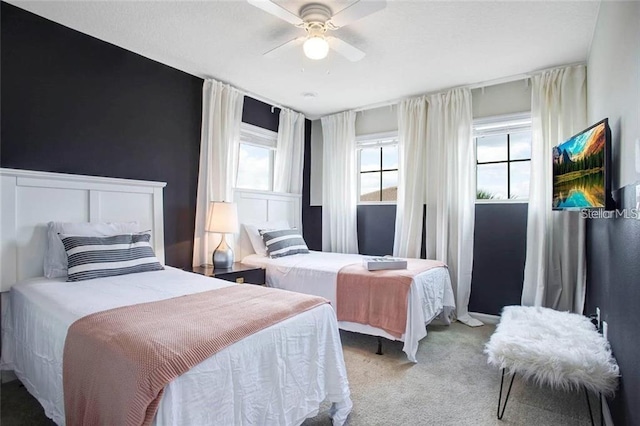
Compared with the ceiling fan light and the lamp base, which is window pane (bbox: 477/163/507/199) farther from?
the lamp base

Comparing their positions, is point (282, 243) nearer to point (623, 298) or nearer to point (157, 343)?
point (157, 343)

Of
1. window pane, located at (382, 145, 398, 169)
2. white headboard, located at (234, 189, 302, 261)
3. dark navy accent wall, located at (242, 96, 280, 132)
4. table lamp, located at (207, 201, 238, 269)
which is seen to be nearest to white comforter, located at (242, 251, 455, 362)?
white headboard, located at (234, 189, 302, 261)

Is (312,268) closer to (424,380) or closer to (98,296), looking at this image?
(424,380)

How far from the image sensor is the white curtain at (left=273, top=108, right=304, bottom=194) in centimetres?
446

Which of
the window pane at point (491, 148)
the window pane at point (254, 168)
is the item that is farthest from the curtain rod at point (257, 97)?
the window pane at point (491, 148)

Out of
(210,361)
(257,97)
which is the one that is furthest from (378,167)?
(210,361)

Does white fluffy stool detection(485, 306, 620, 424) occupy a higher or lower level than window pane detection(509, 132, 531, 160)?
lower

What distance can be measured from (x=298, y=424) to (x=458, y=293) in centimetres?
264

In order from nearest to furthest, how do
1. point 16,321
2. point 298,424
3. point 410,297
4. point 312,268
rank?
point 298,424 → point 16,321 → point 410,297 → point 312,268

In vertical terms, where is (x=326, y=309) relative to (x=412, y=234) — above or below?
below

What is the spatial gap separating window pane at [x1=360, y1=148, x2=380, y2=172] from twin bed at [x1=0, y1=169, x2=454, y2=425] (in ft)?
6.33

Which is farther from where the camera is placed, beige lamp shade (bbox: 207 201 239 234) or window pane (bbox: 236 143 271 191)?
window pane (bbox: 236 143 271 191)

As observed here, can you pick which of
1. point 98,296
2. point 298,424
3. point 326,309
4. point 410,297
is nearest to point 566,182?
point 410,297

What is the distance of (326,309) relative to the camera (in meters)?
1.82
